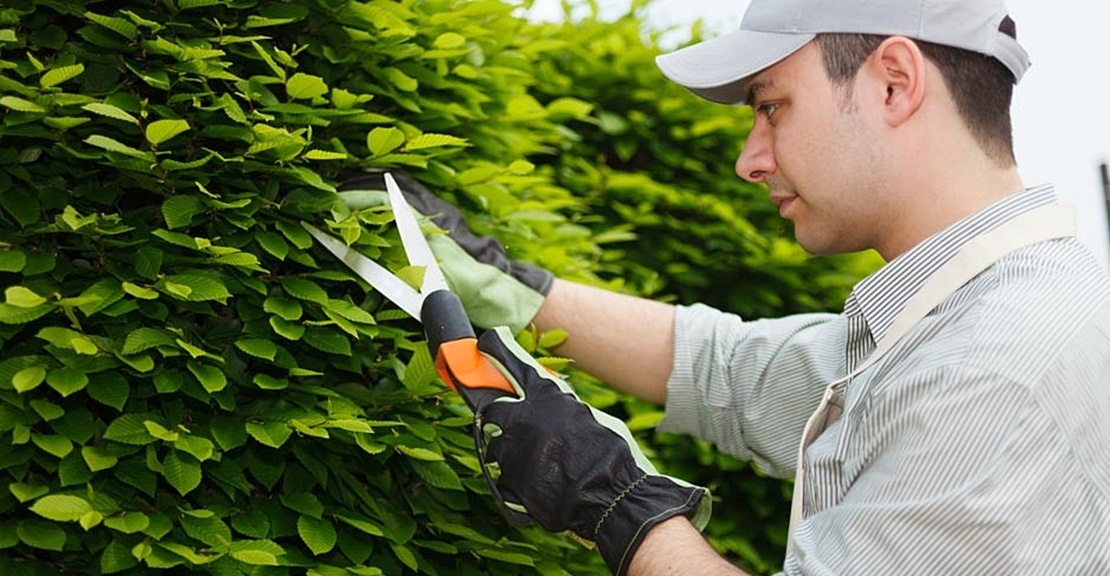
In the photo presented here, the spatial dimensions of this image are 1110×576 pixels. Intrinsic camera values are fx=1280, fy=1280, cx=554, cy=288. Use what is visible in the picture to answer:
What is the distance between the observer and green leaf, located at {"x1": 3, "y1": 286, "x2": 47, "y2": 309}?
1769 millimetres

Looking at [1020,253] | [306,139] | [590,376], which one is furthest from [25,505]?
[1020,253]

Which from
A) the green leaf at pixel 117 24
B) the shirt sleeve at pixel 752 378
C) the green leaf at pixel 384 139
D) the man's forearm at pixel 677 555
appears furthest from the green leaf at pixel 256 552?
the shirt sleeve at pixel 752 378

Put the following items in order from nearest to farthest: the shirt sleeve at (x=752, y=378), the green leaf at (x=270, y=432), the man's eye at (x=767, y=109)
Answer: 1. the green leaf at (x=270, y=432)
2. the man's eye at (x=767, y=109)
3. the shirt sleeve at (x=752, y=378)

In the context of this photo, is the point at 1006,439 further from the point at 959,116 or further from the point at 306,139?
the point at 306,139

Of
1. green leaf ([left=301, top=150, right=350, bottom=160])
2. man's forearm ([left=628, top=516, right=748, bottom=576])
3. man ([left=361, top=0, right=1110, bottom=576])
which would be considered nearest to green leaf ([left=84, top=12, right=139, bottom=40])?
green leaf ([left=301, top=150, right=350, bottom=160])

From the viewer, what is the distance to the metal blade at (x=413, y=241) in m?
2.14

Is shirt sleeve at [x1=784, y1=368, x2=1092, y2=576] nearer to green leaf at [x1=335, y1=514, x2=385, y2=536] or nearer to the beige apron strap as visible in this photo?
the beige apron strap

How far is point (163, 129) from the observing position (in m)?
1.87

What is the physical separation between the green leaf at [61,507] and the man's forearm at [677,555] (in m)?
0.79

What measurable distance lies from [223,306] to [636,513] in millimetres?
725

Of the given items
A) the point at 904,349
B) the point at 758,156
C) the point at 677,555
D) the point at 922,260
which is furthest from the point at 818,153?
the point at 677,555

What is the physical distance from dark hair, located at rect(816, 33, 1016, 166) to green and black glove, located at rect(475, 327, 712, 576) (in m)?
0.70

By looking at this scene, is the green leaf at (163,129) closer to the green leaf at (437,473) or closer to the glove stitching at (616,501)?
the green leaf at (437,473)

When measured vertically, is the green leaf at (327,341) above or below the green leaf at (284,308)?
below
